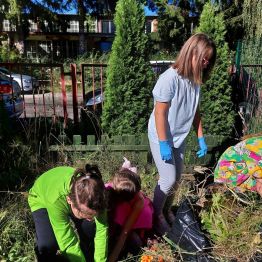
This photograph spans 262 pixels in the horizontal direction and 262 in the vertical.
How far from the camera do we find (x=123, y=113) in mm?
4402

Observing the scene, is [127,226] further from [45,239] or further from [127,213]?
[45,239]

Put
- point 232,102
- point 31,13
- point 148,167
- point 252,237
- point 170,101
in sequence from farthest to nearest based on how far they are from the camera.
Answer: point 31,13, point 232,102, point 148,167, point 170,101, point 252,237

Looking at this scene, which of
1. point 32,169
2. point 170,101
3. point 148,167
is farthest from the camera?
point 148,167

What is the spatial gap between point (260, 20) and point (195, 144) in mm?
2567

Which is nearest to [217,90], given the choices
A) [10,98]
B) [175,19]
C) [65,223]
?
[10,98]

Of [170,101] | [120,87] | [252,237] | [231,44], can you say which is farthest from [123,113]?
[231,44]

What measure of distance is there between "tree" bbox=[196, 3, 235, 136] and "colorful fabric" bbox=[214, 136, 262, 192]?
68.8 inches

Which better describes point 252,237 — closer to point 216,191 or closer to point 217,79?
point 216,191

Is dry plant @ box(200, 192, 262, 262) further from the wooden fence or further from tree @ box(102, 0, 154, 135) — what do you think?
tree @ box(102, 0, 154, 135)

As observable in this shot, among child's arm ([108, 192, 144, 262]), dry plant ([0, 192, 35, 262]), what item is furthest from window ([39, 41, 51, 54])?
child's arm ([108, 192, 144, 262])

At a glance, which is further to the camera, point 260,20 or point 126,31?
point 260,20

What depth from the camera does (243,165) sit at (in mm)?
2707

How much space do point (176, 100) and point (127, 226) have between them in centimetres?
97

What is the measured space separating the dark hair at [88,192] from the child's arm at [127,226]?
Answer: 1.74 ft
